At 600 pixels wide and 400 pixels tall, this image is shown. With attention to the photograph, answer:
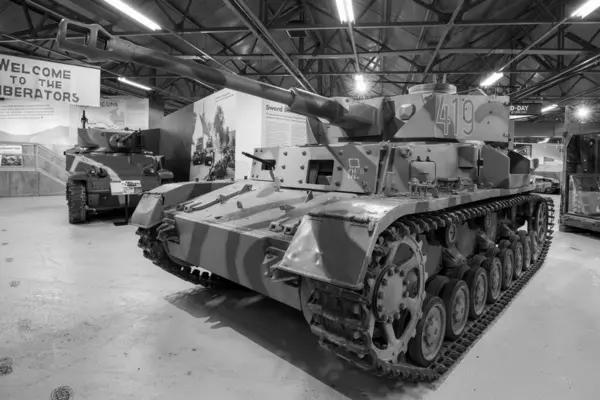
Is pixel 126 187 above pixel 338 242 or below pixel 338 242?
above

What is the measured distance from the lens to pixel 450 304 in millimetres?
4203

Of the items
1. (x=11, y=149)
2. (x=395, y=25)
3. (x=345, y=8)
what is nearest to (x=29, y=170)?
(x=11, y=149)

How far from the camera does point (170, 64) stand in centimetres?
339

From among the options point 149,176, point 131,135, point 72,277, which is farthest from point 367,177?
point 131,135

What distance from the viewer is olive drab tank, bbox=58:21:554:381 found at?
3008mm

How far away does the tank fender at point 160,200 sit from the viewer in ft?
17.5

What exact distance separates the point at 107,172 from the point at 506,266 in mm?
10678

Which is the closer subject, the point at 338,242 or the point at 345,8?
the point at 338,242

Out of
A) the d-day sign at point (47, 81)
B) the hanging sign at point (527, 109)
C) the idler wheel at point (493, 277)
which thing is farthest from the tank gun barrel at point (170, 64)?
the hanging sign at point (527, 109)

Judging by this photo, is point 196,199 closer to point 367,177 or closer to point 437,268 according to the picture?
point 367,177

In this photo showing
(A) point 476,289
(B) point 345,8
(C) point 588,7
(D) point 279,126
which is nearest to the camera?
(A) point 476,289

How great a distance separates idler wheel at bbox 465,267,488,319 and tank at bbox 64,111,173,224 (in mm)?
9286

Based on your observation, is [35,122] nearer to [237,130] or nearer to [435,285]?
[237,130]

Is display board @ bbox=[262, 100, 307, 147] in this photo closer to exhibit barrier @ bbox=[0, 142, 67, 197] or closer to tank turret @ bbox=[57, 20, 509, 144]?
tank turret @ bbox=[57, 20, 509, 144]
